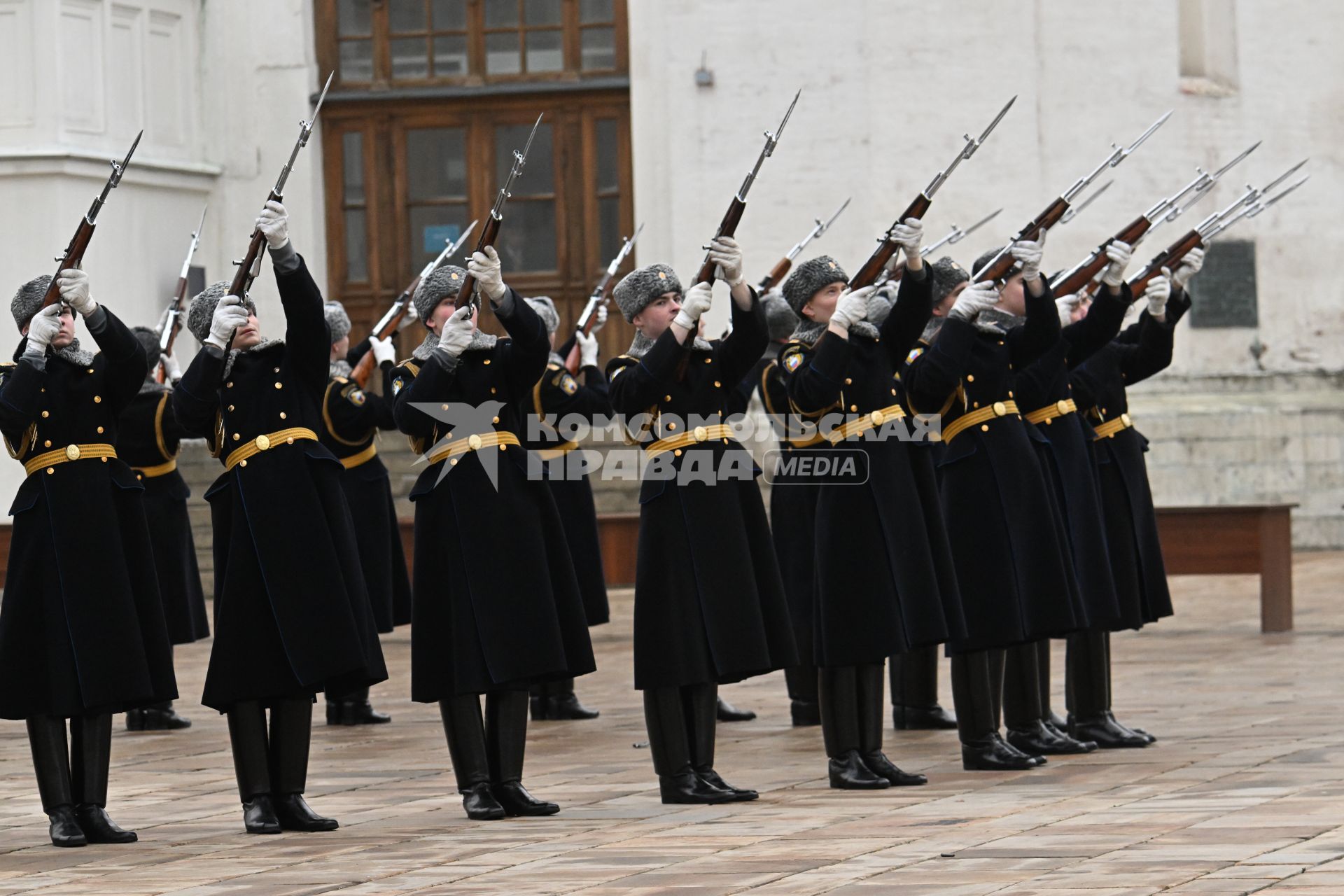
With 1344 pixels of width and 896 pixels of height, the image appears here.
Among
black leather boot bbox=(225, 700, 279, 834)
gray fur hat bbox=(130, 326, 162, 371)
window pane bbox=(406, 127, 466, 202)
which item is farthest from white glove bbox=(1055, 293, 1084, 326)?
window pane bbox=(406, 127, 466, 202)

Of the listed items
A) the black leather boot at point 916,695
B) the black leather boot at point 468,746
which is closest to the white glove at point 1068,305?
the black leather boot at point 916,695

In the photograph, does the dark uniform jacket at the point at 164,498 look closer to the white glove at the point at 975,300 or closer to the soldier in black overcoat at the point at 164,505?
the soldier in black overcoat at the point at 164,505

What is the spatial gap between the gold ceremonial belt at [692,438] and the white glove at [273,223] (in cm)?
139

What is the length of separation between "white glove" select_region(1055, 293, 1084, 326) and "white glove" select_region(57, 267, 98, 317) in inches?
155

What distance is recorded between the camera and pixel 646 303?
304 inches

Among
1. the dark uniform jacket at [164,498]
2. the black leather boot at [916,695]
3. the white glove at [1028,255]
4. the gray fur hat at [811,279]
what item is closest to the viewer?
the gray fur hat at [811,279]

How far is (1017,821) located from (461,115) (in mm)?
13946

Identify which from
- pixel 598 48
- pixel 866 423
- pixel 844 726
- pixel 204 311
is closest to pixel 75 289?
pixel 204 311

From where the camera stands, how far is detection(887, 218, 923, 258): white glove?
24.6ft

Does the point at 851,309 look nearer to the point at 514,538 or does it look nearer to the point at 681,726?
the point at 514,538

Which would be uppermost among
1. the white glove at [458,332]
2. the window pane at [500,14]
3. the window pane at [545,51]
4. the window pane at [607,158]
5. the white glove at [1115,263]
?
the window pane at [500,14]

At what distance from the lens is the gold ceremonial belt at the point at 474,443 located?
732 cm

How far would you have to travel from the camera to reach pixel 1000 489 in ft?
26.8

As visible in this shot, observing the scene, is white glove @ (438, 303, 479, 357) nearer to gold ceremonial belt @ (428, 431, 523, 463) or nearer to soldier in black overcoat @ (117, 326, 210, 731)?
gold ceremonial belt @ (428, 431, 523, 463)
